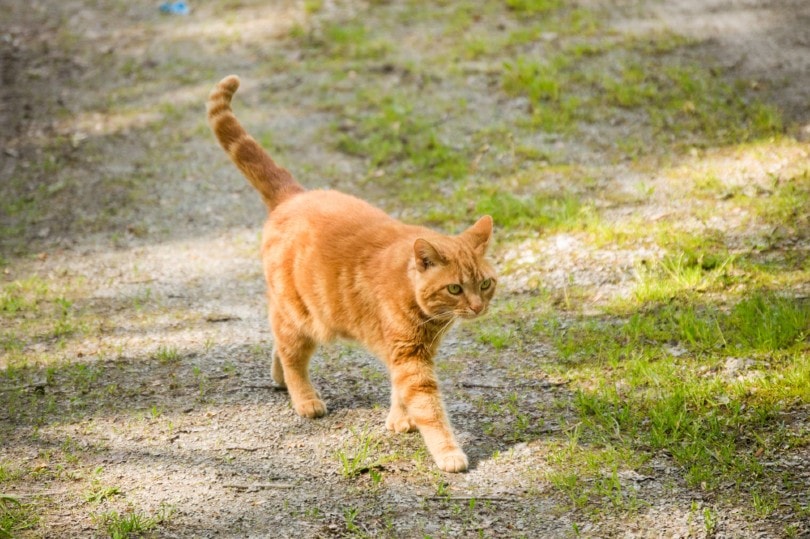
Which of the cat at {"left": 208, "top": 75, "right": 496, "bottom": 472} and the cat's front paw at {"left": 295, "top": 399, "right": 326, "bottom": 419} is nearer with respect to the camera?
the cat at {"left": 208, "top": 75, "right": 496, "bottom": 472}

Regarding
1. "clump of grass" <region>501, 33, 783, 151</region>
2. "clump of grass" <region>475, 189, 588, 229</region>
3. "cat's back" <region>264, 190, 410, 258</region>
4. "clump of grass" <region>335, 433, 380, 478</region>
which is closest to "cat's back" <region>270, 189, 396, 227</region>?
"cat's back" <region>264, 190, 410, 258</region>

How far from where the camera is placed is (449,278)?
169 inches

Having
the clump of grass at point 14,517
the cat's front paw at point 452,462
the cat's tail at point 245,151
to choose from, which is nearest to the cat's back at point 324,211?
the cat's tail at point 245,151

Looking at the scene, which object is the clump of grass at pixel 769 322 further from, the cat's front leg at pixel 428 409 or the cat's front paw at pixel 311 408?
the cat's front paw at pixel 311 408

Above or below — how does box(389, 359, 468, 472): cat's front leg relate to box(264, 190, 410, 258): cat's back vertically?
below

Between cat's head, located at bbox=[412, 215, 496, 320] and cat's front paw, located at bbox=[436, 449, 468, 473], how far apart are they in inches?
26.3

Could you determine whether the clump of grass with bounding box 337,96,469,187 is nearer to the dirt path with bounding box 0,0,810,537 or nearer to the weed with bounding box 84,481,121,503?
the dirt path with bounding box 0,0,810,537

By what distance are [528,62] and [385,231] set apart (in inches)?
195

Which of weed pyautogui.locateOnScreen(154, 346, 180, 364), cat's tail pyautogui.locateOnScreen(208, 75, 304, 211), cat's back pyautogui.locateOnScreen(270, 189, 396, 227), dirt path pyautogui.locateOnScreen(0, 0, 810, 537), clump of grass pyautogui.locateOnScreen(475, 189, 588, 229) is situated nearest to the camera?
dirt path pyautogui.locateOnScreen(0, 0, 810, 537)

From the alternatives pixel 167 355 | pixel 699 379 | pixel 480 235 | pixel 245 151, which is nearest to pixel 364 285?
pixel 480 235

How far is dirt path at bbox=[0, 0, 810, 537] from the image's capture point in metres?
3.99

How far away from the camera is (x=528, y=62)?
909 cm

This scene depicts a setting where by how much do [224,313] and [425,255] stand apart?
90.4 inches

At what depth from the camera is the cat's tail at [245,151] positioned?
5.12 m
